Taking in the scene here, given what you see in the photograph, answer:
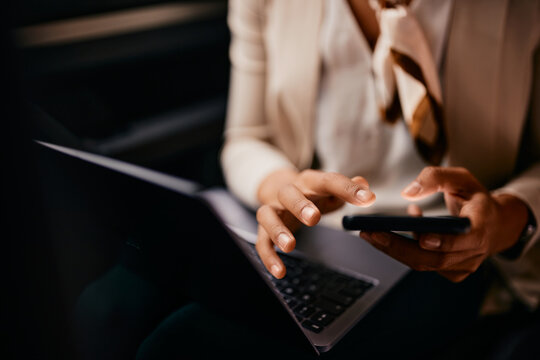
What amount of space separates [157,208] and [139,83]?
0.98m

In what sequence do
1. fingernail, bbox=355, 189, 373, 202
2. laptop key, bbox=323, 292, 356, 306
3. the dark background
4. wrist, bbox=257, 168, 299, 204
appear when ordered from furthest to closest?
wrist, bbox=257, 168, 299, 204, laptop key, bbox=323, 292, 356, 306, fingernail, bbox=355, 189, 373, 202, the dark background

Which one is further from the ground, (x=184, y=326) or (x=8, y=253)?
(x=8, y=253)

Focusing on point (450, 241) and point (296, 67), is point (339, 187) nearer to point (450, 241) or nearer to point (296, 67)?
point (450, 241)

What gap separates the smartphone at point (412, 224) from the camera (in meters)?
0.35

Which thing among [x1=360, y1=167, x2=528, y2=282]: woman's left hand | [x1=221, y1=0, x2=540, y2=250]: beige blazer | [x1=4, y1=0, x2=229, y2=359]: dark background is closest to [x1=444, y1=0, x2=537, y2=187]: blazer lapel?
[x1=221, y1=0, x2=540, y2=250]: beige blazer

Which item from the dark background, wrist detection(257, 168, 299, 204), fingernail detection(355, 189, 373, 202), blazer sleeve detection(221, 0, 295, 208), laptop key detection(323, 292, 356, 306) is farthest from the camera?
blazer sleeve detection(221, 0, 295, 208)

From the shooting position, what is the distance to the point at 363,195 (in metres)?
0.41

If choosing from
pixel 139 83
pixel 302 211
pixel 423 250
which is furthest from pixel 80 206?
pixel 139 83

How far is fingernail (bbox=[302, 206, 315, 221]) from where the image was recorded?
1.42 ft

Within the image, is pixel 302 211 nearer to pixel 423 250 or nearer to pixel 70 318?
pixel 423 250

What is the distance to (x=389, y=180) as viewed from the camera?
0.71 metres

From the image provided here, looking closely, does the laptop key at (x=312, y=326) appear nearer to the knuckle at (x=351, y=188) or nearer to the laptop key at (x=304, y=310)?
the laptop key at (x=304, y=310)

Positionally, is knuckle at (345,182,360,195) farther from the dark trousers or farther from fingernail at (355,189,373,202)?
the dark trousers

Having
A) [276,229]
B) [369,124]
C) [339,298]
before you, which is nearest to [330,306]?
[339,298]
